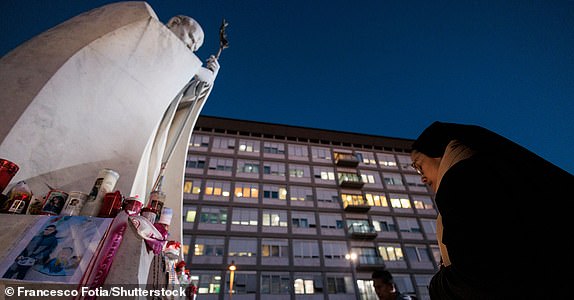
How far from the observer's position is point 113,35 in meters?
4.32

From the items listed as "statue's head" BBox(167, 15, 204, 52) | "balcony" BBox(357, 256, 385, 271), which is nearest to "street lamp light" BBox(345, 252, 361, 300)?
"balcony" BBox(357, 256, 385, 271)

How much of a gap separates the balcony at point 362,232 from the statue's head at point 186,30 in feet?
70.8

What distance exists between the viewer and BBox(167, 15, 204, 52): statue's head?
5844 mm

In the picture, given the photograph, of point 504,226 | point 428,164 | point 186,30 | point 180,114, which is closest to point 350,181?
point 180,114

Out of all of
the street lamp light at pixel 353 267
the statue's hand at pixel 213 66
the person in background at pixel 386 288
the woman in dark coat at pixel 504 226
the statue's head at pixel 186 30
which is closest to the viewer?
the woman in dark coat at pixel 504 226

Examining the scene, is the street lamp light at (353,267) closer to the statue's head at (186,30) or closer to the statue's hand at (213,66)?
the statue's hand at (213,66)

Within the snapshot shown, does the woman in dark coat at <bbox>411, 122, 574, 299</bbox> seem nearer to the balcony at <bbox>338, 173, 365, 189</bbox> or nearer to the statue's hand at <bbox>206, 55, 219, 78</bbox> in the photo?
the statue's hand at <bbox>206, 55, 219, 78</bbox>

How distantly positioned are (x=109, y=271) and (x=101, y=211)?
0.91m

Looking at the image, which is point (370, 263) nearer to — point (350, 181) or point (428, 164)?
point (350, 181)

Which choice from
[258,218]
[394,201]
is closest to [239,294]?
[258,218]

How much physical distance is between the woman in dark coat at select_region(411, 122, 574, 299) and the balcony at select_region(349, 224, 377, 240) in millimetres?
23740

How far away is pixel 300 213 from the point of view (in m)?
23.9

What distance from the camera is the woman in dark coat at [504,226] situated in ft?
2.89

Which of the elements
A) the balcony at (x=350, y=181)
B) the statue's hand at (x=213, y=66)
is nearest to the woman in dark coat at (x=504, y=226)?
the statue's hand at (x=213, y=66)
